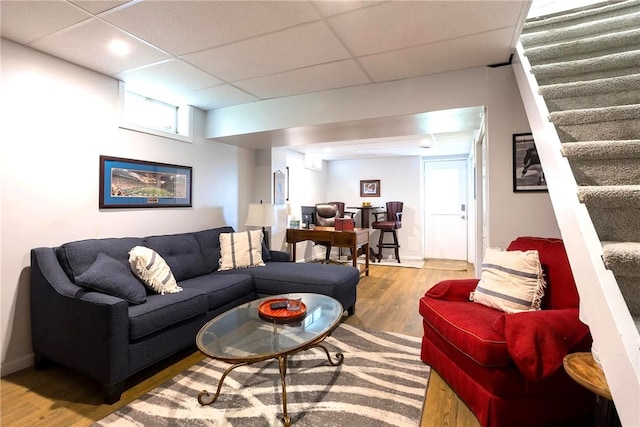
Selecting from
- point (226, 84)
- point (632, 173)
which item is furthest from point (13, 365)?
point (632, 173)

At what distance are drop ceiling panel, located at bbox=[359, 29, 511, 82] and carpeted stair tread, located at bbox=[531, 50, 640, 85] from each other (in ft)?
1.01

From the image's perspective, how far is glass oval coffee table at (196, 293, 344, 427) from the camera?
62.5 inches

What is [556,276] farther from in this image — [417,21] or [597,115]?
[417,21]

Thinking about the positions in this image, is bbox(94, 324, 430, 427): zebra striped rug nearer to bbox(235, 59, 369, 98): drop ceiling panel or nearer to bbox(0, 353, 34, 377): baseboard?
bbox(0, 353, 34, 377): baseboard

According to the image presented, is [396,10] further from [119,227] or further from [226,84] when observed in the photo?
[119,227]

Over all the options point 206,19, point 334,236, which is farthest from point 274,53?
point 334,236

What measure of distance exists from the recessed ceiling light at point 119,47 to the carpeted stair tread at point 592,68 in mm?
2942

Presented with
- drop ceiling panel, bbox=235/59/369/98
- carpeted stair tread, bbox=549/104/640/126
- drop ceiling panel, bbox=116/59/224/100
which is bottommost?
carpeted stair tread, bbox=549/104/640/126

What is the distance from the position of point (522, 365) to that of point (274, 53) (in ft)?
8.09

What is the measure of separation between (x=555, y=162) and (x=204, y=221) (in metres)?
3.40

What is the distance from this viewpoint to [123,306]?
1.85 meters

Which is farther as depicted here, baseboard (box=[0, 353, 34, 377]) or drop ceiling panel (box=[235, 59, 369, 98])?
drop ceiling panel (box=[235, 59, 369, 98])

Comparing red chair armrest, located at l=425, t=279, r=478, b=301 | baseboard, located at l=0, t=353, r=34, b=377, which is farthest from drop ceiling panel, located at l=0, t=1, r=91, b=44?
red chair armrest, located at l=425, t=279, r=478, b=301

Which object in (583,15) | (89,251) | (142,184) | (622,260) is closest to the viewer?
(622,260)
